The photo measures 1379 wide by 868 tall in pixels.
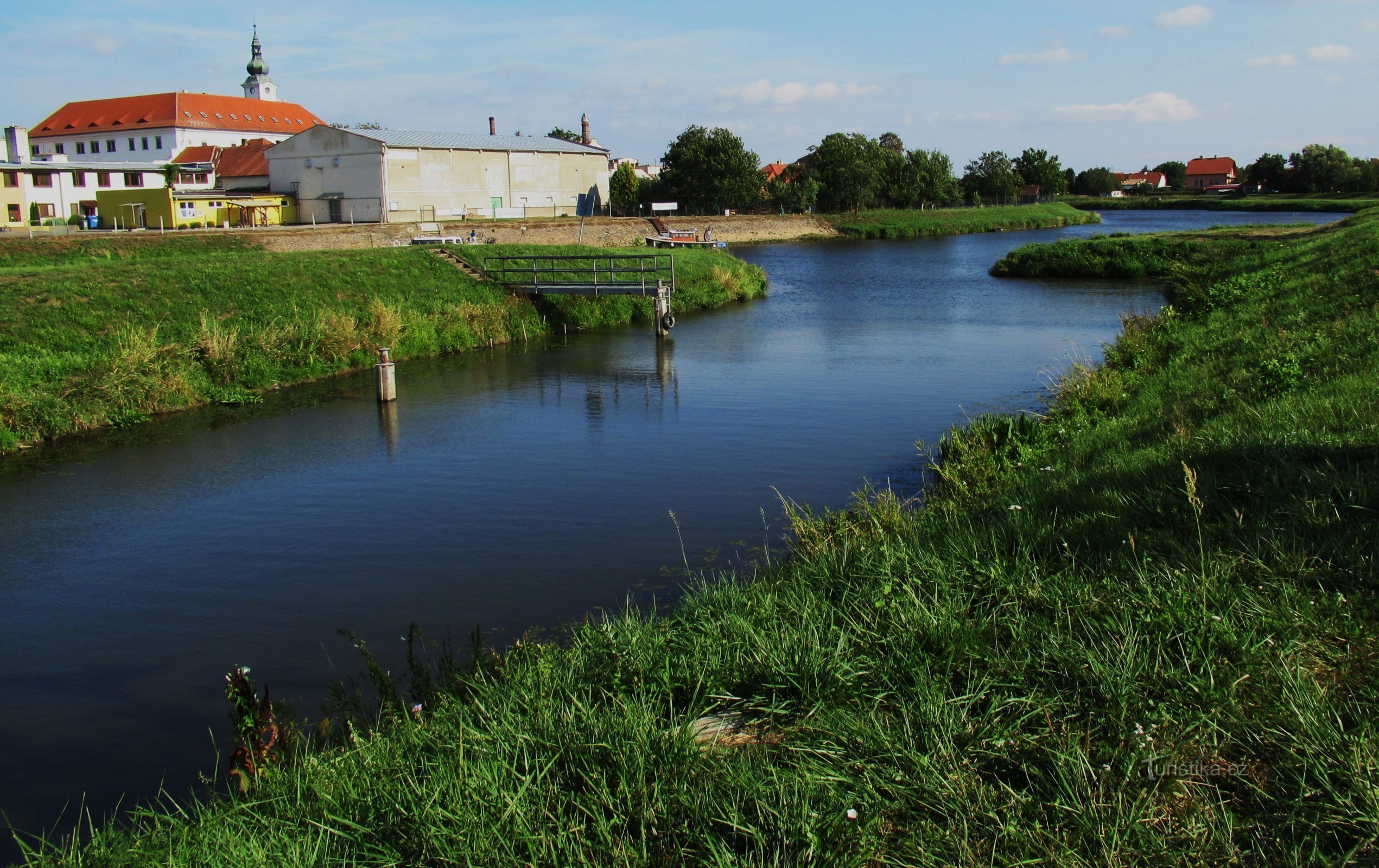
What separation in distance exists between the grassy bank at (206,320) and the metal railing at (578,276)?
2.65ft

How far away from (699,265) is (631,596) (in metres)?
32.4

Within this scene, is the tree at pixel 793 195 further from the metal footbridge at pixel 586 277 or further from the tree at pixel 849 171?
the metal footbridge at pixel 586 277

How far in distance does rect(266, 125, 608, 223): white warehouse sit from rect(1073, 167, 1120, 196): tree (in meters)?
133

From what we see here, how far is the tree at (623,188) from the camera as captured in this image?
96.1 metres

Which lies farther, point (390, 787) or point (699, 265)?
point (699, 265)

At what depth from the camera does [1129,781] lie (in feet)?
12.7

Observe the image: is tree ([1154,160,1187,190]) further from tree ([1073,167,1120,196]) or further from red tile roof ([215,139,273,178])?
red tile roof ([215,139,273,178])

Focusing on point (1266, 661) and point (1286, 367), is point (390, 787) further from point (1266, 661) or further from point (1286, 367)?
point (1286, 367)

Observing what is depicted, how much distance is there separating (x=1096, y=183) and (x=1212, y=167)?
26808 millimetres

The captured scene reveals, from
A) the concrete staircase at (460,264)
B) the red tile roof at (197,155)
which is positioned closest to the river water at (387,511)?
the concrete staircase at (460,264)

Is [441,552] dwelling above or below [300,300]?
below

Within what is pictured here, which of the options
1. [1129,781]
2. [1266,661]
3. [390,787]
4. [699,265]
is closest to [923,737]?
[1129,781]

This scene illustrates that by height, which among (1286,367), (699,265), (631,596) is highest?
(699,265)

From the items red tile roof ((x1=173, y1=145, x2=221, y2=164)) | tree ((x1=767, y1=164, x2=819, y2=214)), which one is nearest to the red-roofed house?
tree ((x1=767, y1=164, x2=819, y2=214))
